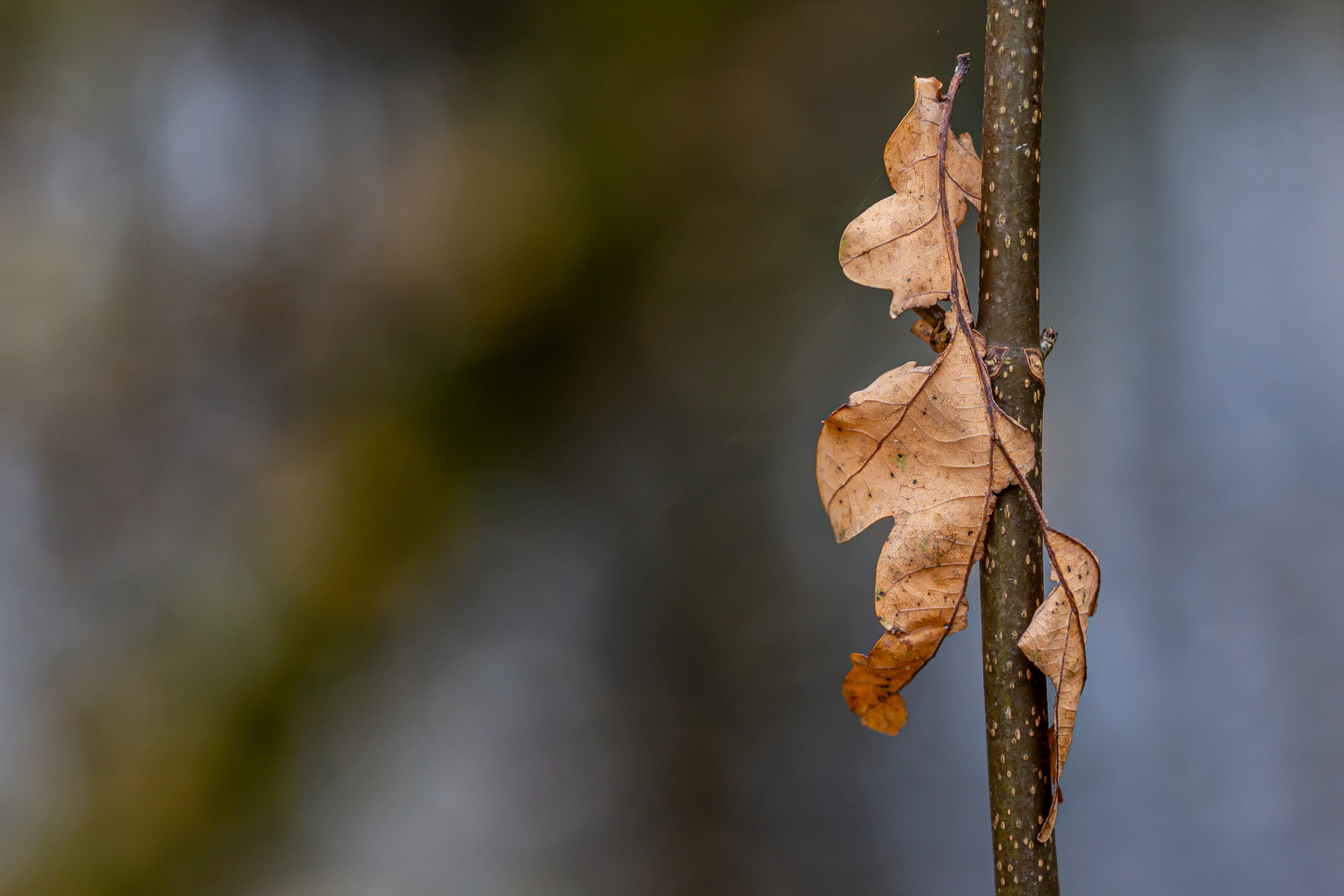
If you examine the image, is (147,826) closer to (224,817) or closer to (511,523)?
(224,817)

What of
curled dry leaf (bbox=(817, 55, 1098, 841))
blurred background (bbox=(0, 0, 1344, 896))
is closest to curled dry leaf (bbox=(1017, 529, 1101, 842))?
curled dry leaf (bbox=(817, 55, 1098, 841))

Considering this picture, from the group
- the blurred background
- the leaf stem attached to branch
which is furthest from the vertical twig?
the blurred background

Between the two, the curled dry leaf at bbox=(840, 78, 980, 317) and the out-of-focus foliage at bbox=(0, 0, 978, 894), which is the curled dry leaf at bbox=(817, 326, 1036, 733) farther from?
the out-of-focus foliage at bbox=(0, 0, 978, 894)

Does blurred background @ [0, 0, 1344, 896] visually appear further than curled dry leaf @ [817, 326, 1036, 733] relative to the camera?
Yes

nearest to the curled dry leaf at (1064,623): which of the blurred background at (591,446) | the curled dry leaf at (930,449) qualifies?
the curled dry leaf at (930,449)

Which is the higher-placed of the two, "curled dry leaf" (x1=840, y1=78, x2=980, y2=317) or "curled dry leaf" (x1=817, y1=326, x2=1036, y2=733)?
"curled dry leaf" (x1=840, y1=78, x2=980, y2=317)

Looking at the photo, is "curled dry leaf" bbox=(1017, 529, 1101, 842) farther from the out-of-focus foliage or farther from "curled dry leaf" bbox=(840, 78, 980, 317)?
the out-of-focus foliage

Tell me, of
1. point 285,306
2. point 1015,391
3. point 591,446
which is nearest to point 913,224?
point 1015,391

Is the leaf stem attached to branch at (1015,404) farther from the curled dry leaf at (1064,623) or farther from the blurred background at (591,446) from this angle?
the blurred background at (591,446)
